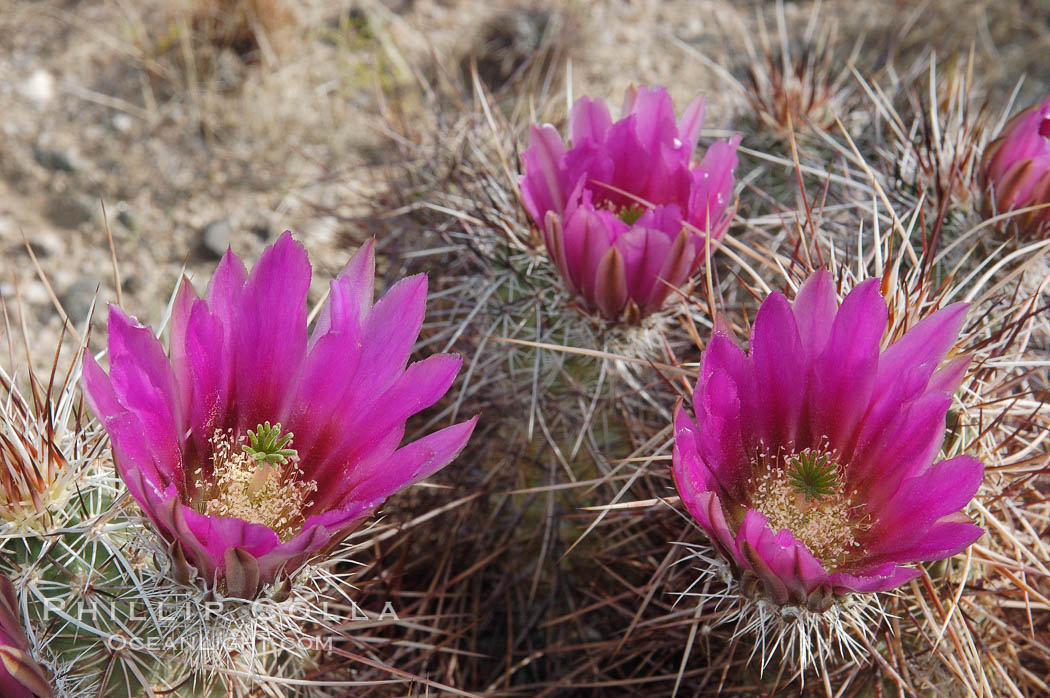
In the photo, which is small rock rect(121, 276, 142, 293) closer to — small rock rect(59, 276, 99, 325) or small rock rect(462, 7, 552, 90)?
small rock rect(59, 276, 99, 325)

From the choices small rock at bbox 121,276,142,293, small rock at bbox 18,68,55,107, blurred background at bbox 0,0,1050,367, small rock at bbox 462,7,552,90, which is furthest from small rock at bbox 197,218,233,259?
small rock at bbox 462,7,552,90

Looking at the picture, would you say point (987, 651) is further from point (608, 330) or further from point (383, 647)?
point (383, 647)

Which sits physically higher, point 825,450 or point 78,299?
point 825,450

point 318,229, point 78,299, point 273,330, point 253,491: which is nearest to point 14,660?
point 253,491

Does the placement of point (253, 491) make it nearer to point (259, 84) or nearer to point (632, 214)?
point (632, 214)

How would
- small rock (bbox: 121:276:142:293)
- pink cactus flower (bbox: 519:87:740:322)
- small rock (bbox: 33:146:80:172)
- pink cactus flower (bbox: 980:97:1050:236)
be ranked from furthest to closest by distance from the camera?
small rock (bbox: 33:146:80:172) → small rock (bbox: 121:276:142:293) → pink cactus flower (bbox: 980:97:1050:236) → pink cactus flower (bbox: 519:87:740:322)
